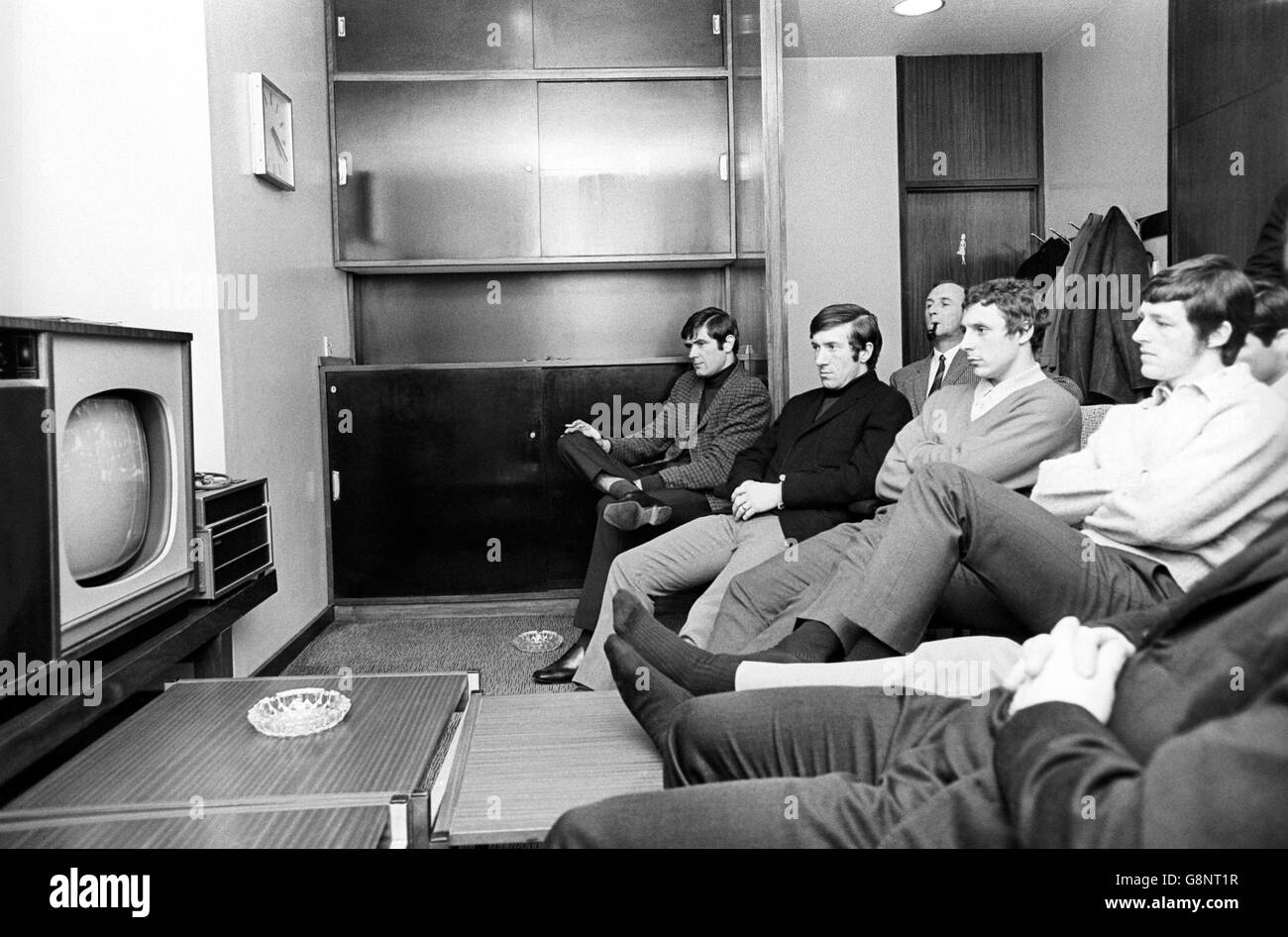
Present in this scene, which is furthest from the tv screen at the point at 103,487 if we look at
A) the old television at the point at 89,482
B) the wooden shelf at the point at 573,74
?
the wooden shelf at the point at 573,74

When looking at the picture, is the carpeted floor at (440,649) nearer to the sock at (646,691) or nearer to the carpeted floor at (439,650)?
the carpeted floor at (439,650)

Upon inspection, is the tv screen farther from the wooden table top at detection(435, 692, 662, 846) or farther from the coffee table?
the wooden table top at detection(435, 692, 662, 846)

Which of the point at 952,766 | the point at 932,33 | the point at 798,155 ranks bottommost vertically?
the point at 952,766

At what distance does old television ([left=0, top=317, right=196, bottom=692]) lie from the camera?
1.61 metres

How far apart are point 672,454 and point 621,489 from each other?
528mm

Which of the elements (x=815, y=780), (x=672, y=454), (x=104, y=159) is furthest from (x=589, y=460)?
(x=815, y=780)

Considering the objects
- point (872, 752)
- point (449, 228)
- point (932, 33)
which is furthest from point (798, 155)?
point (872, 752)

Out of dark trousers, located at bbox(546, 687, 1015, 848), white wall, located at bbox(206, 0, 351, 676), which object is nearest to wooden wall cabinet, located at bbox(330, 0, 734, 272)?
white wall, located at bbox(206, 0, 351, 676)

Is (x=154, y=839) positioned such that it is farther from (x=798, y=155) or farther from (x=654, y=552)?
(x=798, y=155)

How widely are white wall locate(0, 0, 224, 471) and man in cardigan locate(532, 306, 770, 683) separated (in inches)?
51.6

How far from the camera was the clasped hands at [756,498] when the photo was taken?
9.14ft

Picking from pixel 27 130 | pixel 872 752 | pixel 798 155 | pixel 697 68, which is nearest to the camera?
pixel 872 752

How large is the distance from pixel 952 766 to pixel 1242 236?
2.75 meters

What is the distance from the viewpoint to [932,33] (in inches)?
200
